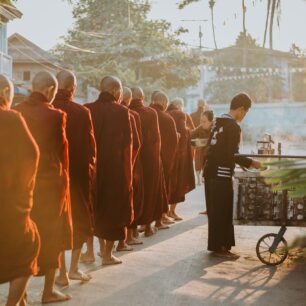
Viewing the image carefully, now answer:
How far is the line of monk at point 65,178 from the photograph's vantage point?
4.26m

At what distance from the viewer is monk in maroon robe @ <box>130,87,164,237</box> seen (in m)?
9.48

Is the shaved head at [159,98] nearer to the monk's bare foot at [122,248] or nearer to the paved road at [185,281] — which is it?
the paved road at [185,281]

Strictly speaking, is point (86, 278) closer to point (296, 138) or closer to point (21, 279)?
point (21, 279)

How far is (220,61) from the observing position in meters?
58.7

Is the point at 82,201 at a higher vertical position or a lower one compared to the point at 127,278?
higher

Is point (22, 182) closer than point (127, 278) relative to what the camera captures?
Yes

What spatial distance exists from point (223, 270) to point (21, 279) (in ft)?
11.0

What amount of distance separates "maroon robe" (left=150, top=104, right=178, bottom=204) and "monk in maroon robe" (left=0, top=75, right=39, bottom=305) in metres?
6.33

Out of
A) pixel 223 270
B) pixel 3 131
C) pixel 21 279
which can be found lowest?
pixel 223 270

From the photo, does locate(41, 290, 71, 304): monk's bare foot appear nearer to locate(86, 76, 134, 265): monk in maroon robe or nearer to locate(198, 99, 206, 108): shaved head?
locate(86, 76, 134, 265): monk in maroon robe

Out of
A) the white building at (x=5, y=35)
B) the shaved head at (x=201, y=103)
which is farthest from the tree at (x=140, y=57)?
the shaved head at (x=201, y=103)

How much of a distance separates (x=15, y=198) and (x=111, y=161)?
3402 mm

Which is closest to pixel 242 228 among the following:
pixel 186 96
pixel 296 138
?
pixel 296 138

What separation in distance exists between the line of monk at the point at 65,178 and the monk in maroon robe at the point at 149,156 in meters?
0.01
